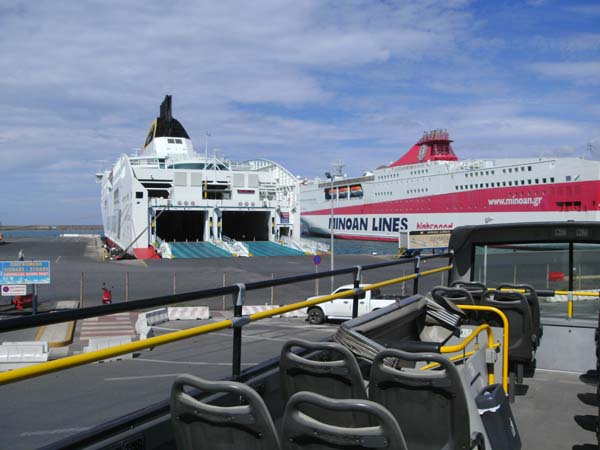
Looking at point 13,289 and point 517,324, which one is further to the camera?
point 13,289

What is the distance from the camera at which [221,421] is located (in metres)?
2.40

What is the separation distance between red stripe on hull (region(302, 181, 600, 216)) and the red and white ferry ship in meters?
0.10

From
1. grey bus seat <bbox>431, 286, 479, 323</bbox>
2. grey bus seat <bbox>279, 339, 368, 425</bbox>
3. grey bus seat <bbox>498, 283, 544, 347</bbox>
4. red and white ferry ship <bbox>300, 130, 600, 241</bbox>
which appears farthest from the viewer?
red and white ferry ship <bbox>300, 130, 600, 241</bbox>

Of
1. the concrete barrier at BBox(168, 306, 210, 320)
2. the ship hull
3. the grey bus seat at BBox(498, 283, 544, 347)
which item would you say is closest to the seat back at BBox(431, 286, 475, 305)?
the grey bus seat at BBox(498, 283, 544, 347)

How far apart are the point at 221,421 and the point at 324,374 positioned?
86 centimetres

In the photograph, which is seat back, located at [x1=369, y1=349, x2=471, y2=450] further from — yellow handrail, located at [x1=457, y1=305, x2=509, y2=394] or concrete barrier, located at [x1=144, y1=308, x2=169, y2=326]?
concrete barrier, located at [x1=144, y1=308, x2=169, y2=326]

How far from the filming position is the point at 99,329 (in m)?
17.1

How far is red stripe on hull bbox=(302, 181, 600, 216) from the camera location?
5812cm

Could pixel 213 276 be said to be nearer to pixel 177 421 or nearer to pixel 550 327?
pixel 550 327

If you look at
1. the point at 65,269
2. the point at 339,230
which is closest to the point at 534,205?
the point at 339,230

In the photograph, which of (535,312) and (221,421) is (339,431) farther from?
(535,312)

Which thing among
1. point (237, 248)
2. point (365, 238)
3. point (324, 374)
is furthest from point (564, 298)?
point (365, 238)

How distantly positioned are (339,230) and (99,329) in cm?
8264

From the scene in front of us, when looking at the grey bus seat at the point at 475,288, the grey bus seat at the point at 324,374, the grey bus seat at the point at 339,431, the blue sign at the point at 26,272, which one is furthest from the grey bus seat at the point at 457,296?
the blue sign at the point at 26,272
